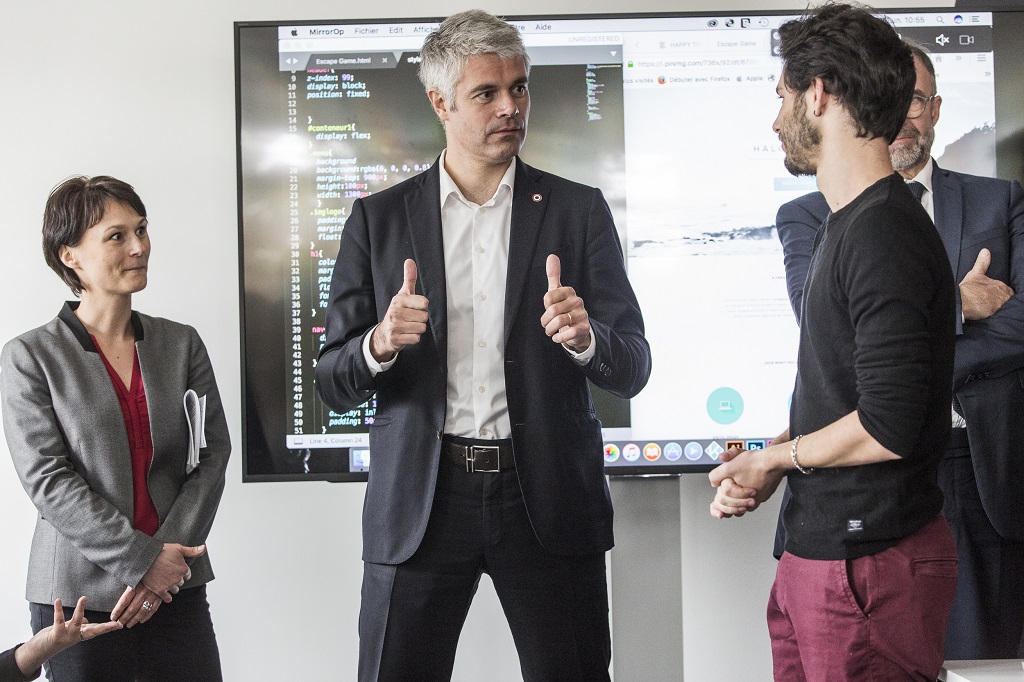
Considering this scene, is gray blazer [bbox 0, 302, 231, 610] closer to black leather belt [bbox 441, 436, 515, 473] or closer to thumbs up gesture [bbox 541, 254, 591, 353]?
black leather belt [bbox 441, 436, 515, 473]

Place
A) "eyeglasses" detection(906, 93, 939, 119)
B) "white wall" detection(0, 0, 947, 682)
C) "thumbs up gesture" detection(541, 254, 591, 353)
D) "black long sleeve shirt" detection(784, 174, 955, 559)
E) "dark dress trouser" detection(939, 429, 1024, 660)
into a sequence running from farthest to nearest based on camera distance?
"white wall" detection(0, 0, 947, 682), "eyeglasses" detection(906, 93, 939, 119), "dark dress trouser" detection(939, 429, 1024, 660), "thumbs up gesture" detection(541, 254, 591, 353), "black long sleeve shirt" detection(784, 174, 955, 559)

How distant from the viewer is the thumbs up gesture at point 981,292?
2170 mm

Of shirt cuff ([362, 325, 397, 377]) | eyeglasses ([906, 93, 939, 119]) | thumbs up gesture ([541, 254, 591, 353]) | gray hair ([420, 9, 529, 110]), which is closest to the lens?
thumbs up gesture ([541, 254, 591, 353])

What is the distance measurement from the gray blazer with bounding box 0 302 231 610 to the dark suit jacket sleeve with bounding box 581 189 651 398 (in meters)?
1.02

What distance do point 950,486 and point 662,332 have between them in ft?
2.84

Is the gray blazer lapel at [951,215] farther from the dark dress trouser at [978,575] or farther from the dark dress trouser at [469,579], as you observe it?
the dark dress trouser at [469,579]

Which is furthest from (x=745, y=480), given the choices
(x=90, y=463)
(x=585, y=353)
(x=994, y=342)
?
(x=90, y=463)

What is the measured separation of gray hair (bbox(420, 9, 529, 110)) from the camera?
6.25 ft

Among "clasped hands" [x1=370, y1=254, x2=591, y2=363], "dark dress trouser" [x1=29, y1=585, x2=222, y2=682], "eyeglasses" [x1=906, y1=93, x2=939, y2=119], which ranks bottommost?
"dark dress trouser" [x1=29, y1=585, x2=222, y2=682]

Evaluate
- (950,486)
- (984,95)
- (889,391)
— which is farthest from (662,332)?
(889,391)

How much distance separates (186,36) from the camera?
3111 millimetres

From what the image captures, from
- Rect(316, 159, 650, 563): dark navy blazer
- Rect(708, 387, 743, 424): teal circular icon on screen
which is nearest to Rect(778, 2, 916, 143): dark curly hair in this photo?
Rect(316, 159, 650, 563): dark navy blazer

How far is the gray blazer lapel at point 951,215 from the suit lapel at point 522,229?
43.1 inches

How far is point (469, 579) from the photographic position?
187 cm
